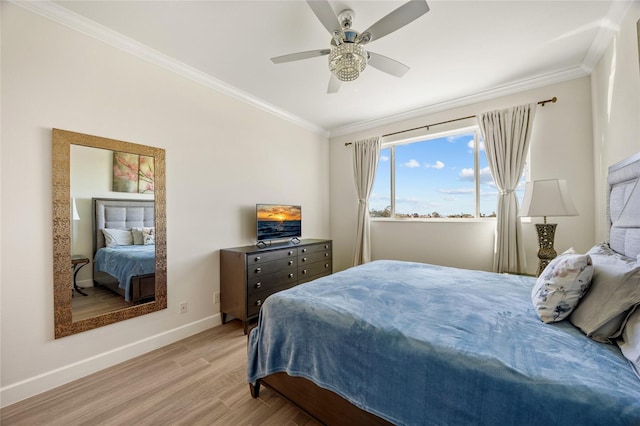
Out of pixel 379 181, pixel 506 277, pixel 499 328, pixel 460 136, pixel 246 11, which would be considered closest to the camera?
pixel 499 328

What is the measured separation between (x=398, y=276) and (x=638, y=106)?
2.02 metres

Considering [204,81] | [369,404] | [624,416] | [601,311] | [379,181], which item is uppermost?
[204,81]

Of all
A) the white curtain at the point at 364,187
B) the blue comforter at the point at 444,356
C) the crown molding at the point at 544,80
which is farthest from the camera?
the white curtain at the point at 364,187

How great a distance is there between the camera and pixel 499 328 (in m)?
1.20

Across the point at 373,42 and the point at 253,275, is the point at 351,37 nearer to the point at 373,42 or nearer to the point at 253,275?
the point at 373,42

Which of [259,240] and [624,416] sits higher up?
[259,240]

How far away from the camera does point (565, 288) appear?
1.24 m

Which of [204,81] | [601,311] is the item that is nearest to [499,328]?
[601,311]

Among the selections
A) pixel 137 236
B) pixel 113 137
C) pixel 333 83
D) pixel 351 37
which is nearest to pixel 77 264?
pixel 137 236

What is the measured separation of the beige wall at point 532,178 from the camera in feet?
8.87

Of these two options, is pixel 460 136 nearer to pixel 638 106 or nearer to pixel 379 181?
pixel 379 181

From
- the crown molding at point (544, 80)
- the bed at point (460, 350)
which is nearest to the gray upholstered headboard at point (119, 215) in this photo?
the bed at point (460, 350)

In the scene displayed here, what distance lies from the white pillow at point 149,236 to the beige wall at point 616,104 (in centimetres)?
391

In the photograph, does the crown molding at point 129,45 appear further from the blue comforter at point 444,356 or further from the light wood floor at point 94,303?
the blue comforter at point 444,356
